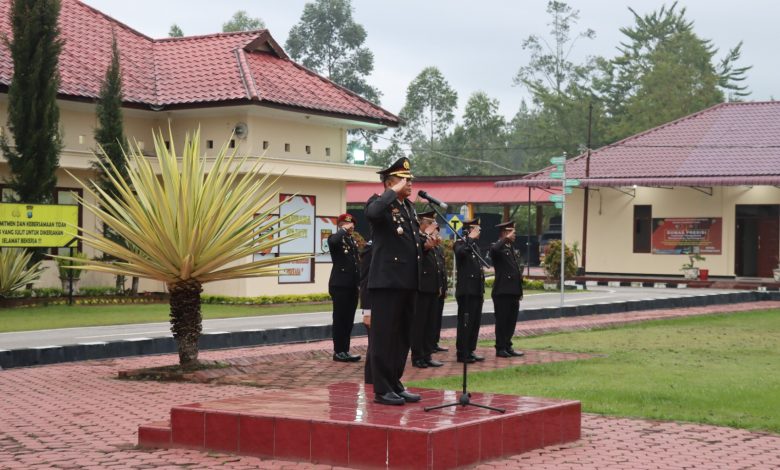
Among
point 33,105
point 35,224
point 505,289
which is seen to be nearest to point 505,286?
point 505,289

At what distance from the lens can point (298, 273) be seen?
1318 inches

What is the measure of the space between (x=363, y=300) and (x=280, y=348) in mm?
3922

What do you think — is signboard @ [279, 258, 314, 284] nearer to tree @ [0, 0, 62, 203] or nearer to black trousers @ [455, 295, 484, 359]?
tree @ [0, 0, 62, 203]

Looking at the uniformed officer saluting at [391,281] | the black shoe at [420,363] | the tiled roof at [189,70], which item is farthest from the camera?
the tiled roof at [189,70]

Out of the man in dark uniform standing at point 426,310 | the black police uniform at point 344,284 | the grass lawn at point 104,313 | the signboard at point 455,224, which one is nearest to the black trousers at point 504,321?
the man in dark uniform standing at point 426,310

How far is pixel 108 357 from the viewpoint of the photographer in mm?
16672

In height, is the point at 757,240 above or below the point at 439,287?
above

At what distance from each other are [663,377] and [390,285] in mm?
5487

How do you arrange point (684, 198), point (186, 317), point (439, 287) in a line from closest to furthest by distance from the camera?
point (439, 287) < point (186, 317) < point (684, 198)

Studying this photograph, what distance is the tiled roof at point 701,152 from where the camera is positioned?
43688mm

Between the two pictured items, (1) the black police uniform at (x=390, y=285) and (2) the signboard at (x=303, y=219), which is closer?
→ (1) the black police uniform at (x=390, y=285)

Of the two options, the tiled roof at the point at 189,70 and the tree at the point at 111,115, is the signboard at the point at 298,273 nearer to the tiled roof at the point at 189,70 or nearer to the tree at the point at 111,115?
the tiled roof at the point at 189,70

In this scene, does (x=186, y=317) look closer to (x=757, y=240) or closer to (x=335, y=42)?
(x=757, y=240)

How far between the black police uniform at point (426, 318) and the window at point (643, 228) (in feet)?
100
